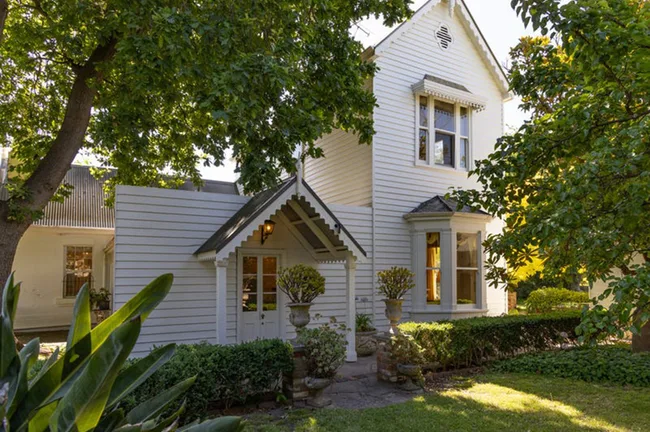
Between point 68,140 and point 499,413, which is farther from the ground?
point 68,140

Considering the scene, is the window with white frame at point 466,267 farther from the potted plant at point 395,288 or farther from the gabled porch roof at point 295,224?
the gabled porch roof at point 295,224

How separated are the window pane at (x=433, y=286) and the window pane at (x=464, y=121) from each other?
4172mm

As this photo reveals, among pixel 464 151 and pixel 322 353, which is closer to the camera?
pixel 322 353

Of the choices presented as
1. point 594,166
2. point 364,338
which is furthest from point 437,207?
point 594,166

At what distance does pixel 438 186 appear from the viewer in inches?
481

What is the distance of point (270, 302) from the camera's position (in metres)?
9.81

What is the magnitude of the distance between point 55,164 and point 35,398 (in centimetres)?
819

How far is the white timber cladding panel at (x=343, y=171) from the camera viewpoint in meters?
11.4

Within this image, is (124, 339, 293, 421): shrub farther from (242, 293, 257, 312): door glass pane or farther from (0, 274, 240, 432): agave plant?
(0, 274, 240, 432): agave plant

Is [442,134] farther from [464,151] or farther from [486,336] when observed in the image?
[486,336]

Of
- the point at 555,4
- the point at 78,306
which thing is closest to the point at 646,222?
the point at 555,4

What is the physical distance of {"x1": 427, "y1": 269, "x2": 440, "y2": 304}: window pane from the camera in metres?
11.3

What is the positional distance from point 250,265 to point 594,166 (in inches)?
289

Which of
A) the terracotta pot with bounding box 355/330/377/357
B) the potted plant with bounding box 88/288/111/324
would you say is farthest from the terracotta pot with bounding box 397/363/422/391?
the potted plant with bounding box 88/288/111/324
